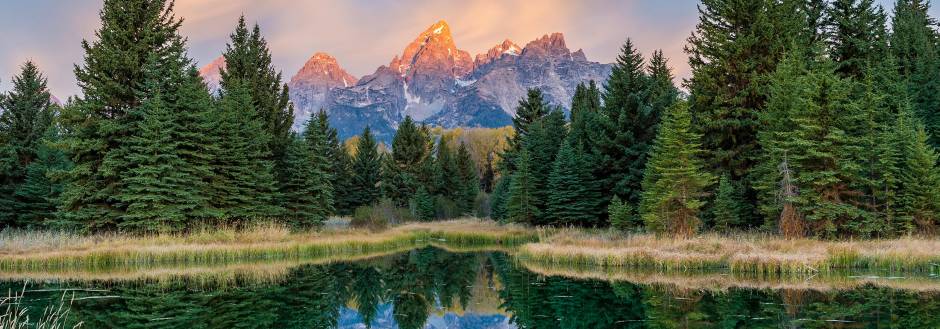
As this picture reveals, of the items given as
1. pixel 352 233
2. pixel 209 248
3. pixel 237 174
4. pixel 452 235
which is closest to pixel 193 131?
pixel 237 174

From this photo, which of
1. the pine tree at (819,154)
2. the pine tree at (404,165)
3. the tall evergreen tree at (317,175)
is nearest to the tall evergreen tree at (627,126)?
the pine tree at (819,154)

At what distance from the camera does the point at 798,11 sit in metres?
33.2

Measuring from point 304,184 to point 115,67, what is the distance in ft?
38.7

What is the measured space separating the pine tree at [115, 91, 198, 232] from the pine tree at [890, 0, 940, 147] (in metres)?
36.6

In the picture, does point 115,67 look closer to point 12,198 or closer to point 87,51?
point 87,51

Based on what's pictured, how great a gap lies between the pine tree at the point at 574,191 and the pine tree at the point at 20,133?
1209 inches

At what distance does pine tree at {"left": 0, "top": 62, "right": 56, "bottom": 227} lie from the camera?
37219mm

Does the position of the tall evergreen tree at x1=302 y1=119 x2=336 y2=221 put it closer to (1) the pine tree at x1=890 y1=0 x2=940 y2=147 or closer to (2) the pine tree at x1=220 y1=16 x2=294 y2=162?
(2) the pine tree at x1=220 y1=16 x2=294 y2=162

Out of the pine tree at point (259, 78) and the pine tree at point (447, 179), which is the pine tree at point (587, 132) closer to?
the pine tree at point (259, 78)

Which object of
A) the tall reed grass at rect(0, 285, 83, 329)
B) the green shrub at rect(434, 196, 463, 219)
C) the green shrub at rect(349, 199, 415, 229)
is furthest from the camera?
the green shrub at rect(434, 196, 463, 219)

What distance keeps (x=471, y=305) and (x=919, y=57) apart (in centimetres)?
3643

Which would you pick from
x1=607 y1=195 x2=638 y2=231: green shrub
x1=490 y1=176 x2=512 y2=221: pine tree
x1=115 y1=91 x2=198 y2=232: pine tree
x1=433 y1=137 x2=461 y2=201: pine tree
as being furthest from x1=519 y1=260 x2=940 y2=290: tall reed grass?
x1=433 y1=137 x2=461 y2=201: pine tree

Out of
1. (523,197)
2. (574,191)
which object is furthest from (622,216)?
(523,197)

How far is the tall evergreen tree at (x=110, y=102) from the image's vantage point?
95.9 feet
